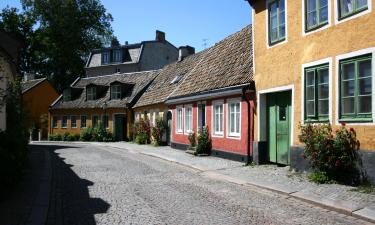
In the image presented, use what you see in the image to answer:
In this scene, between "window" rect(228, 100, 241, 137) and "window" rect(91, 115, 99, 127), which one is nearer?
"window" rect(228, 100, 241, 137)

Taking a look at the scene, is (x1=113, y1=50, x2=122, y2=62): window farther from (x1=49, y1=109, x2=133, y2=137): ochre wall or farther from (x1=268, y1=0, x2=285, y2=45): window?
(x1=268, y1=0, x2=285, y2=45): window

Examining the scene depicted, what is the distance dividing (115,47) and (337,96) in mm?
46783

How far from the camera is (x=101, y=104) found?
38.7m

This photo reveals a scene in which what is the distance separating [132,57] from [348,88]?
44760 millimetres

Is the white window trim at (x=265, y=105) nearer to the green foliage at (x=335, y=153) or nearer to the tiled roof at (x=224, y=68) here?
the tiled roof at (x=224, y=68)

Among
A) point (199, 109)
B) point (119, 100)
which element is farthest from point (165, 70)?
point (199, 109)

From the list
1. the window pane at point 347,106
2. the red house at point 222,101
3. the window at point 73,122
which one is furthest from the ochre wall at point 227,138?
the window at point 73,122

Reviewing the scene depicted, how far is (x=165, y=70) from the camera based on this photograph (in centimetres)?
3441

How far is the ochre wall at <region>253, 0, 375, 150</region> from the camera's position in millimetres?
9531

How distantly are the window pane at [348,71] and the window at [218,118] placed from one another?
779 cm

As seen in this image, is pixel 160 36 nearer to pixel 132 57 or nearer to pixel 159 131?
pixel 132 57

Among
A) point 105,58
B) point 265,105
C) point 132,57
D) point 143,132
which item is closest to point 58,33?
point 105,58

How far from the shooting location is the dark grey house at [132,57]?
2058 inches

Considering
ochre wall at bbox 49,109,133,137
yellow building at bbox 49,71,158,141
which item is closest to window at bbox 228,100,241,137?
yellow building at bbox 49,71,158,141
